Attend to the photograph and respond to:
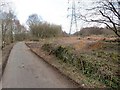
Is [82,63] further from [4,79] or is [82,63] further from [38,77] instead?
[4,79]

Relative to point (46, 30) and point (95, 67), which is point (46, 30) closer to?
point (46, 30)

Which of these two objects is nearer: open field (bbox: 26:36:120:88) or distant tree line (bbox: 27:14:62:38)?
open field (bbox: 26:36:120:88)

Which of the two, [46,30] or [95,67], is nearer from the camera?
[95,67]

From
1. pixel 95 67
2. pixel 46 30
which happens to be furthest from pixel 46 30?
pixel 95 67

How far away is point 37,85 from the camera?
1198cm

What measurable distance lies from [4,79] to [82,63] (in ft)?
13.9

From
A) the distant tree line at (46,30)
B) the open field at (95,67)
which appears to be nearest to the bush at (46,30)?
the distant tree line at (46,30)

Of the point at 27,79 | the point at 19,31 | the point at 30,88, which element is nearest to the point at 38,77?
the point at 27,79

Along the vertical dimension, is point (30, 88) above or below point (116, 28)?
below

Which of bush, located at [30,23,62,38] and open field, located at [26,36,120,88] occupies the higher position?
bush, located at [30,23,62,38]

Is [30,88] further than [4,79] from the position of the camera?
No

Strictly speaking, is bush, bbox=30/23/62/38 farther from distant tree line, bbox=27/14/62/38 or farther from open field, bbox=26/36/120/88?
open field, bbox=26/36/120/88

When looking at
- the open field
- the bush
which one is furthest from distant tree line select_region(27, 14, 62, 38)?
the open field

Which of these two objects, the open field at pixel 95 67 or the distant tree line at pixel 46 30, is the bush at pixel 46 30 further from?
the open field at pixel 95 67
